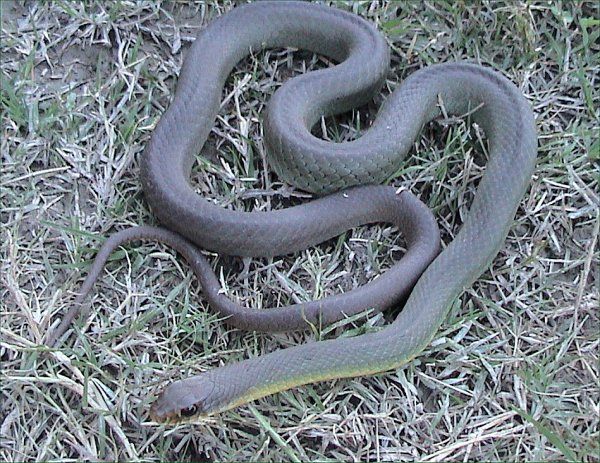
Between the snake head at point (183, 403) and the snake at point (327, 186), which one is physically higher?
the snake at point (327, 186)

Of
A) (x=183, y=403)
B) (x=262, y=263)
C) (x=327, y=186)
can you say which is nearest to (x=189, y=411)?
(x=183, y=403)

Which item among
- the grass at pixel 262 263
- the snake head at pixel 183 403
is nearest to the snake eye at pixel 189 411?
the snake head at pixel 183 403

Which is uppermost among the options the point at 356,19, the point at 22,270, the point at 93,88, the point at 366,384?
the point at 356,19

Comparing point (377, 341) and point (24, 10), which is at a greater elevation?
point (24, 10)

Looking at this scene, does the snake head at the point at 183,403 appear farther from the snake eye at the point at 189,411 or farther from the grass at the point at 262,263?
the grass at the point at 262,263

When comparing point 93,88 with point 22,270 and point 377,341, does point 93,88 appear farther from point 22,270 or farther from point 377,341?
point 377,341

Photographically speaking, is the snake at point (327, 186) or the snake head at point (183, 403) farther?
the snake at point (327, 186)

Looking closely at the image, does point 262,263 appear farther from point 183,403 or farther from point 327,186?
point 183,403

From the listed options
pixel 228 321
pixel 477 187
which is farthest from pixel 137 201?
pixel 477 187
